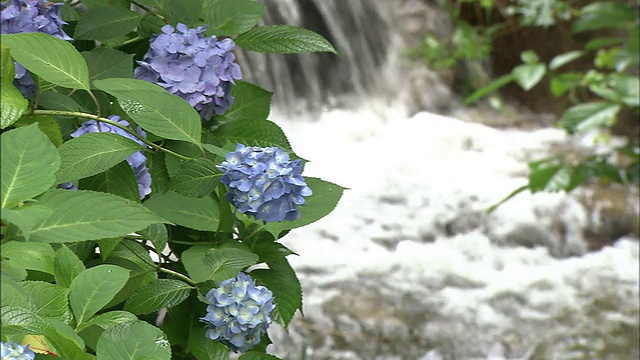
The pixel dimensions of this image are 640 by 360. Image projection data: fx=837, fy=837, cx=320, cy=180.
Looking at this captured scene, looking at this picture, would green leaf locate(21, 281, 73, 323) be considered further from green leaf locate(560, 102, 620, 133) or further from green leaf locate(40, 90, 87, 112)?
green leaf locate(560, 102, 620, 133)

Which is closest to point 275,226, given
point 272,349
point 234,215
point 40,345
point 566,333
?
point 234,215

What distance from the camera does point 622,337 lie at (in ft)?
7.46

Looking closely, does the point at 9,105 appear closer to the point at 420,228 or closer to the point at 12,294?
the point at 12,294

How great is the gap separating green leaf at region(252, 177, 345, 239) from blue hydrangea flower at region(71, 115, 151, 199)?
0.32ft

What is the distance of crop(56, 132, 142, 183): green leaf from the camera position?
1.90ft

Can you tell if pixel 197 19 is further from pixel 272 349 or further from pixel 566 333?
pixel 566 333

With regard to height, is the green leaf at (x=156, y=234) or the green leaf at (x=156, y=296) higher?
the green leaf at (x=156, y=234)

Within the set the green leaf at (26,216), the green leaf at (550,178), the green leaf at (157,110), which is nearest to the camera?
the green leaf at (26,216)

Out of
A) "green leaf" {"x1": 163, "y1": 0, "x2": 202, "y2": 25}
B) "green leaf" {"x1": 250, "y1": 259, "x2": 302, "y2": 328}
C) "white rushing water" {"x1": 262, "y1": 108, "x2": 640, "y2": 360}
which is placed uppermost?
"green leaf" {"x1": 163, "y1": 0, "x2": 202, "y2": 25}

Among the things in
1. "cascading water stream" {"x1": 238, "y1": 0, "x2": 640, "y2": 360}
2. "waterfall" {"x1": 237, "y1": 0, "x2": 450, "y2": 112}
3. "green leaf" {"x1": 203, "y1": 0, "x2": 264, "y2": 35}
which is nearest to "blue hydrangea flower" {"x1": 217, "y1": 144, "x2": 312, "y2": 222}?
"green leaf" {"x1": 203, "y1": 0, "x2": 264, "y2": 35}

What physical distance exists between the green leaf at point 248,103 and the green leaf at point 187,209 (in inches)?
6.3

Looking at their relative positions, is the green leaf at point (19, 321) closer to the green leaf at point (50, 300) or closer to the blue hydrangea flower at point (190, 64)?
the green leaf at point (50, 300)

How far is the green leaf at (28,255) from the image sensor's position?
1.52 feet

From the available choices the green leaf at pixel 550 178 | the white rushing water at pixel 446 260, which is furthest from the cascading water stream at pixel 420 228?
the green leaf at pixel 550 178
